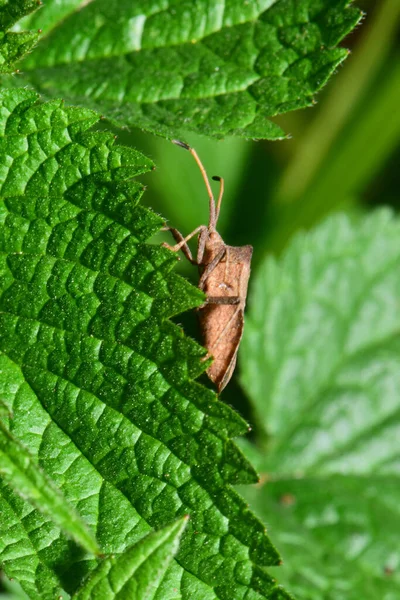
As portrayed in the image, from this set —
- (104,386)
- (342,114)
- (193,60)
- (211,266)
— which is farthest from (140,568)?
(342,114)

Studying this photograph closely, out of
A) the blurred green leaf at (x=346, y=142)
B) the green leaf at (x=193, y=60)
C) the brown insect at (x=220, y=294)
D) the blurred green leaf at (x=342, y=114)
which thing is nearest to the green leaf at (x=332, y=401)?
the blurred green leaf at (x=346, y=142)

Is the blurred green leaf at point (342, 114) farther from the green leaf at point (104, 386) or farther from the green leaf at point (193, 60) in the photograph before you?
the green leaf at point (104, 386)

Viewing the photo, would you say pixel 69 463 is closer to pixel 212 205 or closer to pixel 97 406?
pixel 97 406

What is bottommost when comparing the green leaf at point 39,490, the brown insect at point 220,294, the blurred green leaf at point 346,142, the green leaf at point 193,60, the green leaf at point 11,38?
the blurred green leaf at point 346,142

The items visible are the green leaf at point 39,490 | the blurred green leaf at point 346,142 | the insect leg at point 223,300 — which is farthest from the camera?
the blurred green leaf at point 346,142

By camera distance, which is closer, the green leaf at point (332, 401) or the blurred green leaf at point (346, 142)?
the green leaf at point (332, 401)

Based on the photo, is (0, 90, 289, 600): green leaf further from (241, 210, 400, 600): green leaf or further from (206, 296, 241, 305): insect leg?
(241, 210, 400, 600): green leaf

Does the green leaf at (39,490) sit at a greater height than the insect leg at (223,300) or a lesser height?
greater
